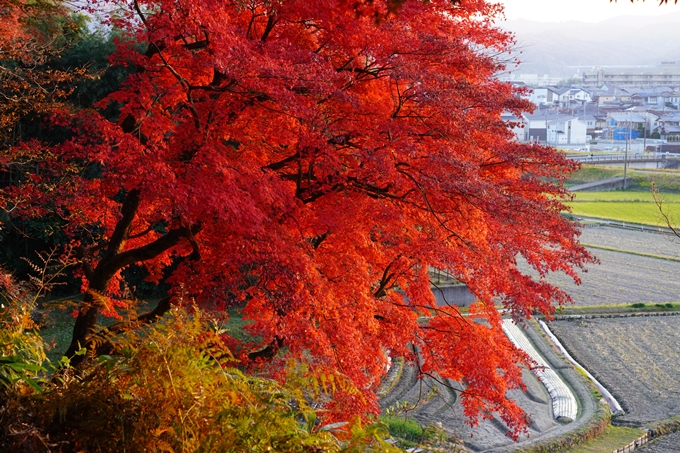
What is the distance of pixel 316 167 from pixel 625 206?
4072 cm

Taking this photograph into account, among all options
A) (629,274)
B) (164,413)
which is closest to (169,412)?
(164,413)

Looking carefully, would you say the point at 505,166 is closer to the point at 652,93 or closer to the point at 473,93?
the point at 473,93

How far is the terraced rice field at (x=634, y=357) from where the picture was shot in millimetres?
13664

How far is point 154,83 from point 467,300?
50.1ft

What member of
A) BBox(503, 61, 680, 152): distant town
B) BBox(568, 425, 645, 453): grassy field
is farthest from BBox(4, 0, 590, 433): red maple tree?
BBox(503, 61, 680, 152): distant town

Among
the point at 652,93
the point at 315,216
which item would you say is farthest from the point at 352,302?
the point at 652,93

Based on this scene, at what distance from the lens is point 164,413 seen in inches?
63.1

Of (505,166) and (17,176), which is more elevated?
(505,166)

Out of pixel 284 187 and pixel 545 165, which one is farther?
pixel 545 165

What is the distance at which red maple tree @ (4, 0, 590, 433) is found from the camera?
22.1 feet

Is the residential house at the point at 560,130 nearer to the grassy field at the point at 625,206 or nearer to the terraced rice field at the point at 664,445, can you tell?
the grassy field at the point at 625,206

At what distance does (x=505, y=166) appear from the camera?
34.1 feet

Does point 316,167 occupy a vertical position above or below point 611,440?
above

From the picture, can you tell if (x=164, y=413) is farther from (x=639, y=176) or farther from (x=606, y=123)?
(x=606, y=123)
